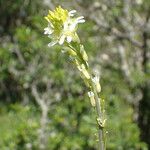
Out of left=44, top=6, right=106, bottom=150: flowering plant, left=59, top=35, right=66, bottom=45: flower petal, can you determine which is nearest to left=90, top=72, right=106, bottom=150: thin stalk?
left=44, top=6, right=106, bottom=150: flowering plant

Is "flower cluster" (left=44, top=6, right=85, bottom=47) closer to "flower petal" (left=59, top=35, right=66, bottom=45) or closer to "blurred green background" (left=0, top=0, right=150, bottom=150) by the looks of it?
"flower petal" (left=59, top=35, right=66, bottom=45)

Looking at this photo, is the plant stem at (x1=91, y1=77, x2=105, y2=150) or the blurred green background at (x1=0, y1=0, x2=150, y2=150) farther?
the blurred green background at (x1=0, y1=0, x2=150, y2=150)

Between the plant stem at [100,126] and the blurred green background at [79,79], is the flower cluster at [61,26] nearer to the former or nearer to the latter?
the plant stem at [100,126]

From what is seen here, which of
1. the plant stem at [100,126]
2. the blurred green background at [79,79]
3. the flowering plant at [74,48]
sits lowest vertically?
the blurred green background at [79,79]

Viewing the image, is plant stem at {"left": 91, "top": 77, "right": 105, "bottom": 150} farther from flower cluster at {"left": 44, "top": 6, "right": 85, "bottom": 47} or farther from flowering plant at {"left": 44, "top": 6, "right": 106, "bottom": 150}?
flower cluster at {"left": 44, "top": 6, "right": 85, "bottom": 47}

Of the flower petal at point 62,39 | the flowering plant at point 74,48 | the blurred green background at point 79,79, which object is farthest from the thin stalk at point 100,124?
the blurred green background at point 79,79

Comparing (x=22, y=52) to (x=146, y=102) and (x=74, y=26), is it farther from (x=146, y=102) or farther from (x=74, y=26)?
(x=74, y=26)

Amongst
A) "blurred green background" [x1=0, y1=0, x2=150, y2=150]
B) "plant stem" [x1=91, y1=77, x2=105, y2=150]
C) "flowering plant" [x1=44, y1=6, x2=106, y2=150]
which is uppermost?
"flowering plant" [x1=44, y1=6, x2=106, y2=150]

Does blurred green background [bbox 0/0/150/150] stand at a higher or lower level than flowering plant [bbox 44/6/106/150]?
lower

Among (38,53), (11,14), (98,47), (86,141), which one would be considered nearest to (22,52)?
(38,53)
